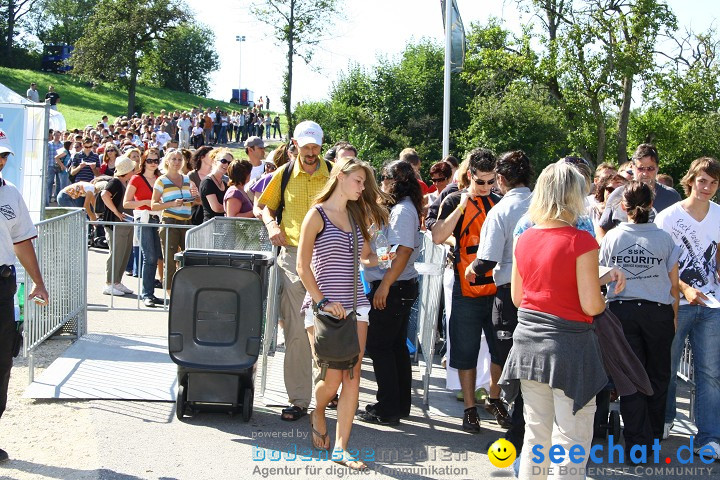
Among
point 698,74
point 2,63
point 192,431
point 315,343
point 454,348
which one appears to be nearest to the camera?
point 315,343

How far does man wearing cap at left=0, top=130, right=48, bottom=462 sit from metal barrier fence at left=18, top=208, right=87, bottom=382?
1214 mm

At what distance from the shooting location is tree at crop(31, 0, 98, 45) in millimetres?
87438

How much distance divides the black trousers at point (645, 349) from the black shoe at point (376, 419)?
167 centimetres

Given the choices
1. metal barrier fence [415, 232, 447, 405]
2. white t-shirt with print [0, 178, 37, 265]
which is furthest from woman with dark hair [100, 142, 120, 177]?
white t-shirt with print [0, 178, 37, 265]

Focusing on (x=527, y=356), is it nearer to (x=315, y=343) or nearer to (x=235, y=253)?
(x=315, y=343)

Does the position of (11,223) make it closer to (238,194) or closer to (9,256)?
(9,256)

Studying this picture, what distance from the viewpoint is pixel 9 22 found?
Result: 7438 centimetres

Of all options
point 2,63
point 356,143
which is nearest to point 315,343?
point 356,143

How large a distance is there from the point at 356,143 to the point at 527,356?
2832 centimetres

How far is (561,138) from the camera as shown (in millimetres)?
32719

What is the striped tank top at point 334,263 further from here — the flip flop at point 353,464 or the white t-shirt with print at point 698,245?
the white t-shirt with print at point 698,245

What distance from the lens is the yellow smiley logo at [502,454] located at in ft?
19.1

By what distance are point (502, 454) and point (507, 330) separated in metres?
0.86

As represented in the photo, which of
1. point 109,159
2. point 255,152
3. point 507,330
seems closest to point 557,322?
point 507,330
